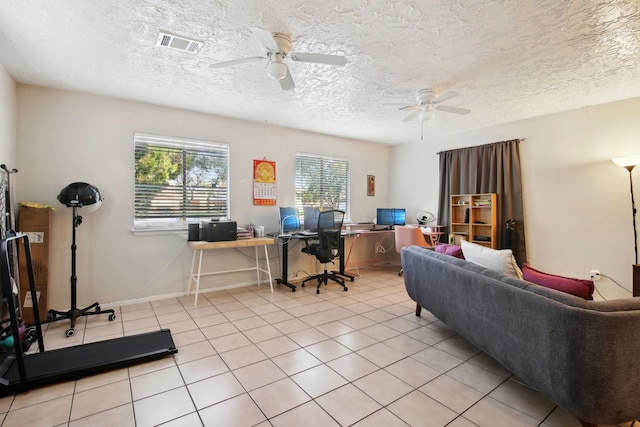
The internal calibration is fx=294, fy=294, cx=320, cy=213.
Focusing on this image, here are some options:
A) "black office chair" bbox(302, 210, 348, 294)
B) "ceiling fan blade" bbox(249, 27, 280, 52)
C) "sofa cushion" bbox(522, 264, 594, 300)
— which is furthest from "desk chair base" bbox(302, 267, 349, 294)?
"ceiling fan blade" bbox(249, 27, 280, 52)

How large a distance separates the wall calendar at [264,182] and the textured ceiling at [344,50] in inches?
38.5

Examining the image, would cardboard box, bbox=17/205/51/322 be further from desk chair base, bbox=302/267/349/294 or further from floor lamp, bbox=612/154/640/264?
floor lamp, bbox=612/154/640/264

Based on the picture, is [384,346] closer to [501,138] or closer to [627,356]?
[627,356]

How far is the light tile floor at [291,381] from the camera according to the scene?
5.55ft

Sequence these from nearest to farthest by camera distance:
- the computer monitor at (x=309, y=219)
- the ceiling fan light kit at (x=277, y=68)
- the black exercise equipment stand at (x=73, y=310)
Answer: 1. the ceiling fan light kit at (x=277, y=68)
2. the black exercise equipment stand at (x=73, y=310)
3. the computer monitor at (x=309, y=219)

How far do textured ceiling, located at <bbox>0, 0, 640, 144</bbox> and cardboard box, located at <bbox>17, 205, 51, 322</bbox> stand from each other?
137 centimetres

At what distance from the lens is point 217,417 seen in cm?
168

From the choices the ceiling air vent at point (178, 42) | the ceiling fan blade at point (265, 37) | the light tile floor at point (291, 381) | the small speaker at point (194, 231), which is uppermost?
the ceiling air vent at point (178, 42)

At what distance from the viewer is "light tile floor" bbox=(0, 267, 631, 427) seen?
169cm

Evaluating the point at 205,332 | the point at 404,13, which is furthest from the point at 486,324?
the point at 205,332

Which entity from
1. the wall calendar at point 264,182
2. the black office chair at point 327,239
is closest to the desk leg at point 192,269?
the wall calendar at point 264,182

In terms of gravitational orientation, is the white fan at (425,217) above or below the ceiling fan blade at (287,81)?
below

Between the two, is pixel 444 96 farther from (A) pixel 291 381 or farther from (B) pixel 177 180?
(B) pixel 177 180

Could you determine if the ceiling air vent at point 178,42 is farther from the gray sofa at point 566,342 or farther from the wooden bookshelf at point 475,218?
the wooden bookshelf at point 475,218
